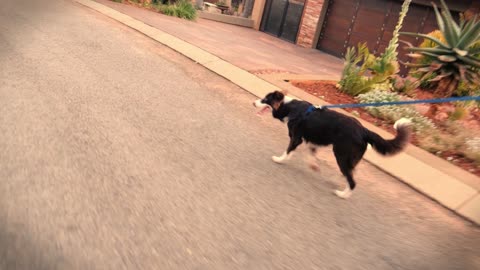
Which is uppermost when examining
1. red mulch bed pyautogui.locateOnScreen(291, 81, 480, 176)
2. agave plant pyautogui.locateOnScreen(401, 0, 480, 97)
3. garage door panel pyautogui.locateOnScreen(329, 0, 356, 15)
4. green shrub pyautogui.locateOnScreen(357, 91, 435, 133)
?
garage door panel pyautogui.locateOnScreen(329, 0, 356, 15)

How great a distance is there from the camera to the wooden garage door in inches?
572

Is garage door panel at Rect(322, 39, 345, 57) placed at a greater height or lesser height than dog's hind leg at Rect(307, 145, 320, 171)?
greater

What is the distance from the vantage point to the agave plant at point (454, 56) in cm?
785

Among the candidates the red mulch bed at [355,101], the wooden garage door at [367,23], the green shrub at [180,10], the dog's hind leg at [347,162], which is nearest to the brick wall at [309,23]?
the wooden garage door at [367,23]

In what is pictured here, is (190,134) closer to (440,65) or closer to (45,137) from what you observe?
(45,137)

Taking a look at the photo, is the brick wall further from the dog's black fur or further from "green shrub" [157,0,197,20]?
the dog's black fur

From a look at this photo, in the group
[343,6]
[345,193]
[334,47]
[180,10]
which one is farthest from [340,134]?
[180,10]

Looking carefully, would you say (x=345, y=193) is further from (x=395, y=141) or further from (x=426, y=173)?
(x=426, y=173)

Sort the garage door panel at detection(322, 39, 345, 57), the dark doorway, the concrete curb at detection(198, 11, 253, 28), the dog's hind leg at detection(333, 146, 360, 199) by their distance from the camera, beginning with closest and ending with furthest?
1. the dog's hind leg at detection(333, 146, 360, 199)
2. the garage door panel at detection(322, 39, 345, 57)
3. the dark doorway
4. the concrete curb at detection(198, 11, 253, 28)

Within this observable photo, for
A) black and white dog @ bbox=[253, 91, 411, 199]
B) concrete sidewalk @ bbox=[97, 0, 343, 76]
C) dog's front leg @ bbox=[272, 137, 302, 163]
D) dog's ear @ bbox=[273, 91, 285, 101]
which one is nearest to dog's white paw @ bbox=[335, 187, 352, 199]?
black and white dog @ bbox=[253, 91, 411, 199]

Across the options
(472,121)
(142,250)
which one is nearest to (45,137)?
(142,250)

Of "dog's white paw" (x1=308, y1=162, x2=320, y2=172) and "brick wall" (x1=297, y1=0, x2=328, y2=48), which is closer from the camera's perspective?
"dog's white paw" (x1=308, y1=162, x2=320, y2=172)

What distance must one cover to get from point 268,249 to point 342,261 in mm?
659

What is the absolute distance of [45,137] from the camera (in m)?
4.29
